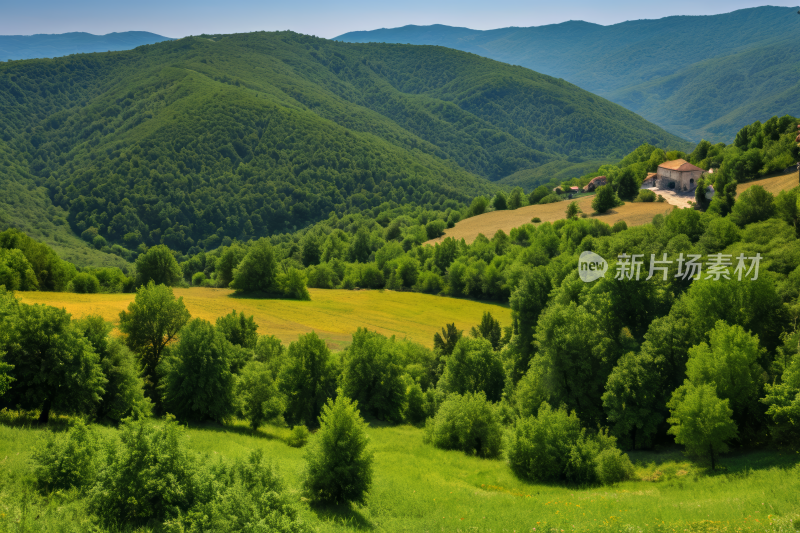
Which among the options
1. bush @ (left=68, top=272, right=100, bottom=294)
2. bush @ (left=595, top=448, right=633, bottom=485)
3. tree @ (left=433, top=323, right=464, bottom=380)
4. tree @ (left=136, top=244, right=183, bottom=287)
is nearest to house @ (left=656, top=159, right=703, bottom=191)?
tree @ (left=433, top=323, right=464, bottom=380)

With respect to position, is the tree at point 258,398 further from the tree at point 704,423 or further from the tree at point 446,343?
the tree at point 704,423

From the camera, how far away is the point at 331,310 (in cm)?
7606

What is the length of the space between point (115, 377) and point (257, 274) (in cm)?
4951

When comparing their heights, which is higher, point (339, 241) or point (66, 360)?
point (339, 241)

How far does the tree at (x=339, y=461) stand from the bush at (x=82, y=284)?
60.6m

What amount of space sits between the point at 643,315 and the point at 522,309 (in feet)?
35.3

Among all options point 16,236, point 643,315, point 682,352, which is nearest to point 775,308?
point 682,352

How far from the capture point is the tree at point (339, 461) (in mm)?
24172

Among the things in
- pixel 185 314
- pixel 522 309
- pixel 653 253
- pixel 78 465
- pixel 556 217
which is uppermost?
pixel 556 217

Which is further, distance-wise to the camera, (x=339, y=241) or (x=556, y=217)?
(x=339, y=241)

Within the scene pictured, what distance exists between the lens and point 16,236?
220 ft

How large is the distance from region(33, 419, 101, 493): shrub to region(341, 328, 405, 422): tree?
2394 cm

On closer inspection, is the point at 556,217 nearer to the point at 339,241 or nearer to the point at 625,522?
the point at 339,241

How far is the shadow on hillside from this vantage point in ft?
73.5
